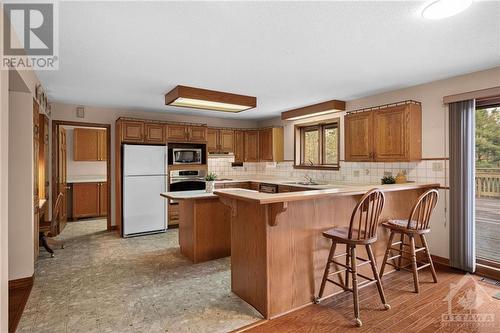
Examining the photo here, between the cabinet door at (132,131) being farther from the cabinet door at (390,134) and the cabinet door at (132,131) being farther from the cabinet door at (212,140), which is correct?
the cabinet door at (390,134)

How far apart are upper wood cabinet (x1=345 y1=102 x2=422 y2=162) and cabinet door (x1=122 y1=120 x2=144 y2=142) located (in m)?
3.48

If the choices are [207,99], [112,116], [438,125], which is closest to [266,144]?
[207,99]

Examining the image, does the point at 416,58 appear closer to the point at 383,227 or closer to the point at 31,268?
the point at 383,227

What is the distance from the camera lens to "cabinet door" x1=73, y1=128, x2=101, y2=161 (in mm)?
6250

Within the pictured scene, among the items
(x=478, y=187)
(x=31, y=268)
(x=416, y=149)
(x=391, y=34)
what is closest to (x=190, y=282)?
(x=31, y=268)

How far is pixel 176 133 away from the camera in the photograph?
5.17 m

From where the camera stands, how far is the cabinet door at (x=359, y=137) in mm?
3803

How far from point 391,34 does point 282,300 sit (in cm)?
231

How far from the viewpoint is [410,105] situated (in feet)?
11.2

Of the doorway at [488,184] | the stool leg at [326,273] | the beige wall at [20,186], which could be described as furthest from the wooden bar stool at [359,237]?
the beige wall at [20,186]

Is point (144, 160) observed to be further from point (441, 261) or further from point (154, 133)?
point (441, 261)

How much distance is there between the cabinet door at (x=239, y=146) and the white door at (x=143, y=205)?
1762 mm

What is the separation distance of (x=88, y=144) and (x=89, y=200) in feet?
4.28

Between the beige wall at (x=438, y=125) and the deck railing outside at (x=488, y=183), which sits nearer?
the deck railing outside at (x=488, y=183)
